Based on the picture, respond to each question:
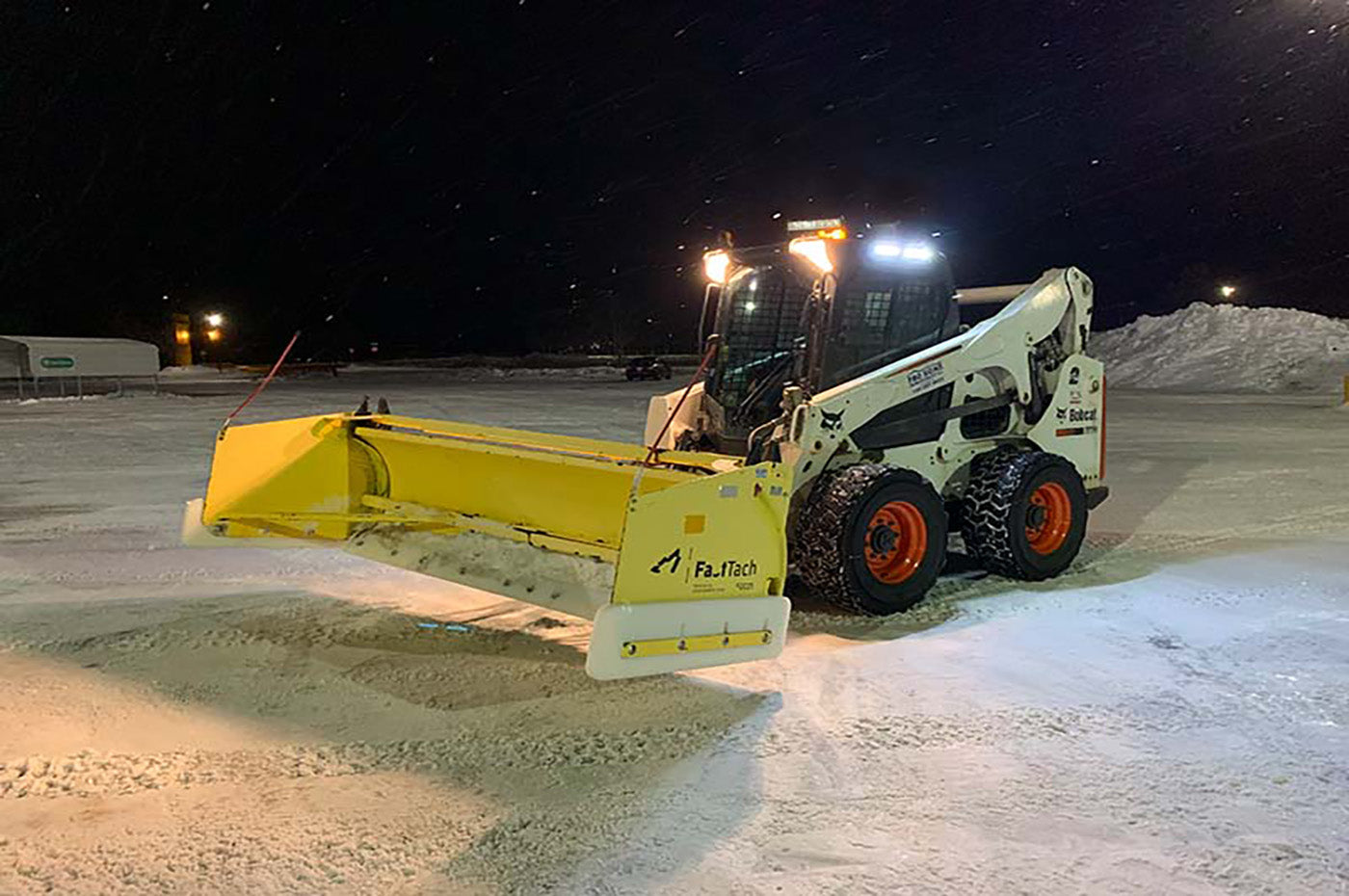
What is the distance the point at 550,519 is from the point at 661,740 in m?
1.90

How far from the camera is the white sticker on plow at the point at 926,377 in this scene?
6703mm

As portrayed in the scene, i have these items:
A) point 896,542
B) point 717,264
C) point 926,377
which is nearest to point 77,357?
point 717,264

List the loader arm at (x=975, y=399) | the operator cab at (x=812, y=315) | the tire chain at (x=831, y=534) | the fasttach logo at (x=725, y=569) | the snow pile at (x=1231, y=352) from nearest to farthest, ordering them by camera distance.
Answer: the fasttach logo at (x=725, y=569)
the tire chain at (x=831, y=534)
the loader arm at (x=975, y=399)
the operator cab at (x=812, y=315)
the snow pile at (x=1231, y=352)

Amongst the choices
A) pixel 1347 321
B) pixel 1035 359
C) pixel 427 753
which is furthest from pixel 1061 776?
pixel 1347 321

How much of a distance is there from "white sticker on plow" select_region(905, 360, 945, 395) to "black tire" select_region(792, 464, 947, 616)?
1.83ft

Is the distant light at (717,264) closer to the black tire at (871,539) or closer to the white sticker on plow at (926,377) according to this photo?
the white sticker on plow at (926,377)

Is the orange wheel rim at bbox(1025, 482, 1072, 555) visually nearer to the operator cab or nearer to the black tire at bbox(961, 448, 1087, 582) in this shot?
the black tire at bbox(961, 448, 1087, 582)

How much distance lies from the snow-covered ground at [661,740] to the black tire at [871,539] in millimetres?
206

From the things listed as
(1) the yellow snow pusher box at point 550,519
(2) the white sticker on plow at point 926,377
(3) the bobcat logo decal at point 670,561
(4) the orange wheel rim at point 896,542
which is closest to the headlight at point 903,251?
(2) the white sticker on plow at point 926,377

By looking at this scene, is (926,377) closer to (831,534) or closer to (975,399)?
(975,399)

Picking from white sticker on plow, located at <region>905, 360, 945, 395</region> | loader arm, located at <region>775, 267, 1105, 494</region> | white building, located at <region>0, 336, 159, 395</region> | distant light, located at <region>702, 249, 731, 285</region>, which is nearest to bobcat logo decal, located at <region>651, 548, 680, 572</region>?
loader arm, located at <region>775, 267, 1105, 494</region>

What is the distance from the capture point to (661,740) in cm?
455

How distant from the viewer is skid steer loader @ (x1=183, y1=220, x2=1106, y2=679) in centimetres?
486

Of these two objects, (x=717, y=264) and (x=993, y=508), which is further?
(x=717, y=264)
